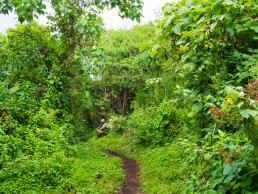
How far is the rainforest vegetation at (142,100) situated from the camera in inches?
95.0

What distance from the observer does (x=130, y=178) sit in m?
6.58

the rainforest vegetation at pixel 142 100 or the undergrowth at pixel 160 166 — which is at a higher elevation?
the rainforest vegetation at pixel 142 100

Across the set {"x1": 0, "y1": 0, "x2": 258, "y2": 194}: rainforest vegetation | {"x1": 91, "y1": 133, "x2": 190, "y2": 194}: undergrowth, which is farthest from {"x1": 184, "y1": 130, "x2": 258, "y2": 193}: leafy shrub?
{"x1": 91, "y1": 133, "x2": 190, "y2": 194}: undergrowth

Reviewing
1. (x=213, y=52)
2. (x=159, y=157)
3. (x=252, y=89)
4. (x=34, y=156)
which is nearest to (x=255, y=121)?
(x=252, y=89)

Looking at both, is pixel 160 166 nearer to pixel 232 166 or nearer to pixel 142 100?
pixel 232 166

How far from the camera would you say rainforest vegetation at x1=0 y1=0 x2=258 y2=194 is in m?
2.41

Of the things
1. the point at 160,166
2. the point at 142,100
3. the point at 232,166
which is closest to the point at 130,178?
the point at 160,166

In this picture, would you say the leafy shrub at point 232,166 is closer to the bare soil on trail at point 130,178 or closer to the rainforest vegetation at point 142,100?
the rainforest vegetation at point 142,100

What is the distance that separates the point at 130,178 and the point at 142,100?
250 inches

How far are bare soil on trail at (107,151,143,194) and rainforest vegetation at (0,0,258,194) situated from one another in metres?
0.16

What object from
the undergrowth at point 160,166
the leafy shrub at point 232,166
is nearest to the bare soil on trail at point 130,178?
the undergrowth at point 160,166

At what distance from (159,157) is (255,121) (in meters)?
5.72

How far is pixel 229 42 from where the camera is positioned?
3084 millimetres

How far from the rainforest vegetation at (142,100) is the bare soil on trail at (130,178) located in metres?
0.16
